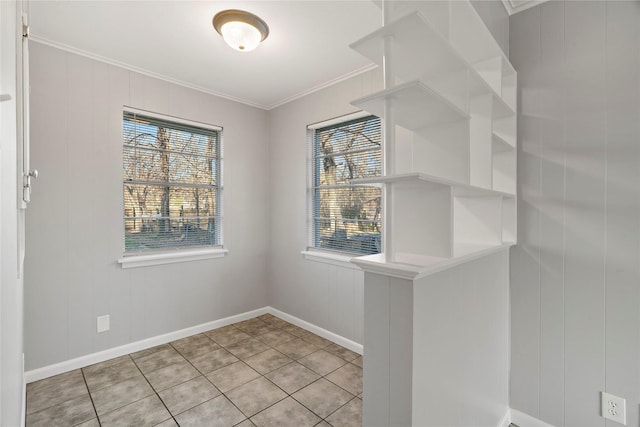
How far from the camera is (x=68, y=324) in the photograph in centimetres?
243

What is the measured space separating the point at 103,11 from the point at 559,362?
347 centimetres

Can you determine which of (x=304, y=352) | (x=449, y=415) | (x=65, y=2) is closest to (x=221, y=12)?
(x=65, y=2)

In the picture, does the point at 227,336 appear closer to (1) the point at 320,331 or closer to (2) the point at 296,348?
(2) the point at 296,348

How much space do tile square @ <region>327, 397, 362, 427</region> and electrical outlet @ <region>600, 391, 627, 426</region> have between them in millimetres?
1284

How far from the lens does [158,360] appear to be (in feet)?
8.57

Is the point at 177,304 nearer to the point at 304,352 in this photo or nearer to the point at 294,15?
the point at 304,352

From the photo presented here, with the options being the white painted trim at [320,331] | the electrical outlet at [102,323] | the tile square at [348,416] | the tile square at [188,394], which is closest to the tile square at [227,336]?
the white painted trim at [320,331]

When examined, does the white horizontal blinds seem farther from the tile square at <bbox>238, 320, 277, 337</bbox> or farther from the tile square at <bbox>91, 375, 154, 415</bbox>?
the tile square at <bbox>91, 375, 154, 415</bbox>

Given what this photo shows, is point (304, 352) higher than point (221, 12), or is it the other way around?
point (221, 12)

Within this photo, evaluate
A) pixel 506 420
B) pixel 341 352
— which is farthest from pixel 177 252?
pixel 506 420

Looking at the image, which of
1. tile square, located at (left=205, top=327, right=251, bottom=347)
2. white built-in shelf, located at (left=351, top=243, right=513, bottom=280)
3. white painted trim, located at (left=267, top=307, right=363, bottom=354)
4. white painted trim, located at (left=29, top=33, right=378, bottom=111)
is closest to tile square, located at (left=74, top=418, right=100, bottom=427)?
tile square, located at (left=205, top=327, right=251, bottom=347)

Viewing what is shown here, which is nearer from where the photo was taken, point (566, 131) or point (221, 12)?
point (566, 131)

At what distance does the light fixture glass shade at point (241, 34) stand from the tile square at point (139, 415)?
8.01 feet

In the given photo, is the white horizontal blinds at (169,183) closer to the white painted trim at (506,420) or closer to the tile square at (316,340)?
the tile square at (316,340)
